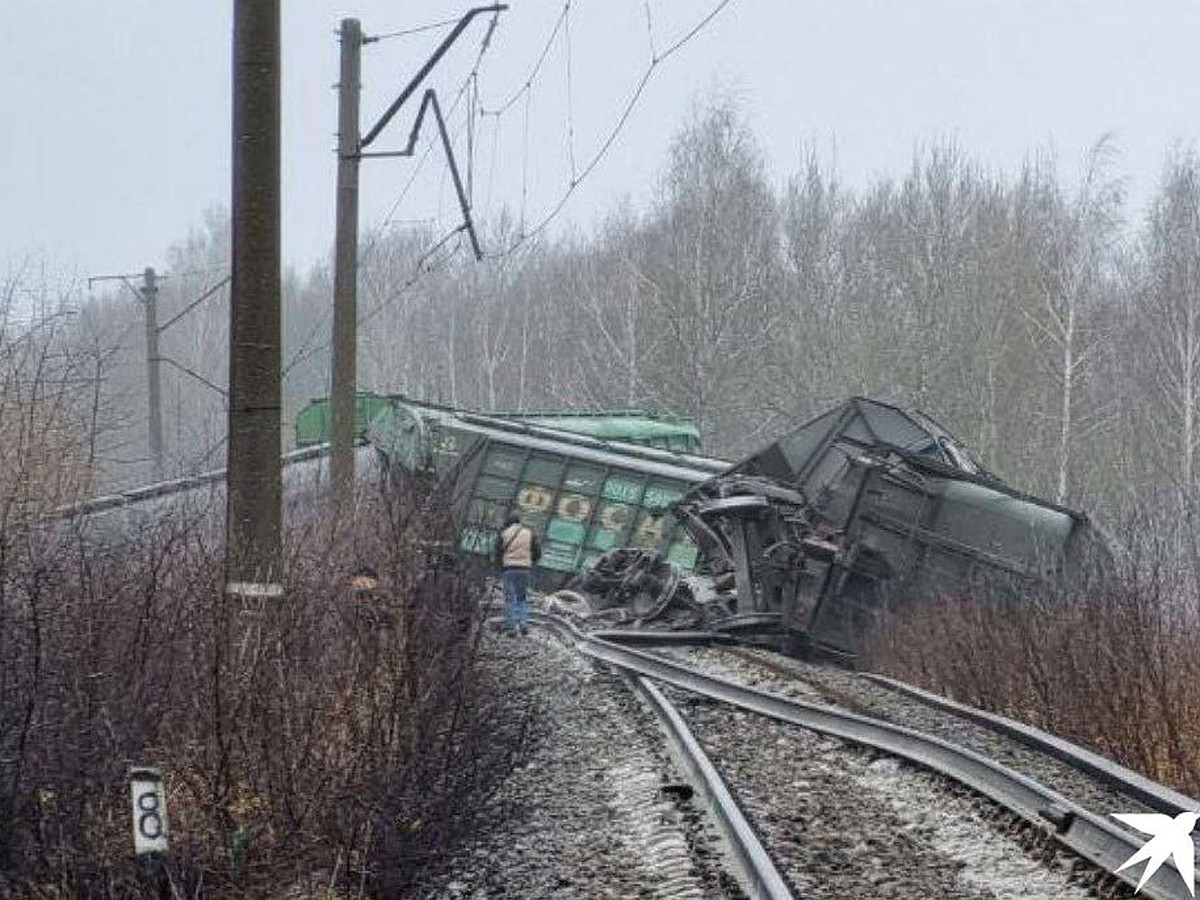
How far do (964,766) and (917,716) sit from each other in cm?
398

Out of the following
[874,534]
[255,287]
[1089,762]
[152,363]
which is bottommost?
[1089,762]

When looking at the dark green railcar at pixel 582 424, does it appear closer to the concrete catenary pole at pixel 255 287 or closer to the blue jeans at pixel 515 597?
the blue jeans at pixel 515 597

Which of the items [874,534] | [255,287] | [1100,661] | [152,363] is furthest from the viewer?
[152,363]

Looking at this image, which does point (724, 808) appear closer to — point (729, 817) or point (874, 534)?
point (729, 817)

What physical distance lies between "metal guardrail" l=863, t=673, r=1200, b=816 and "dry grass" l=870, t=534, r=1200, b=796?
1.13 feet

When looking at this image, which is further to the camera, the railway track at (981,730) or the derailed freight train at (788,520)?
the derailed freight train at (788,520)

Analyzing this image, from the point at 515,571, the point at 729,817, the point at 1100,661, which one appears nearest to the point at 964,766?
the point at 729,817

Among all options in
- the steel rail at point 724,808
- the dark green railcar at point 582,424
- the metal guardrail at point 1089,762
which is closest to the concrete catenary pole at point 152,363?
the dark green railcar at point 582,424

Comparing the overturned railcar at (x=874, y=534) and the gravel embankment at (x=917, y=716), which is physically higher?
the overturned railcar at (x=874, y=534)

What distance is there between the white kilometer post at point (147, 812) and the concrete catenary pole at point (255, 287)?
3.33 m

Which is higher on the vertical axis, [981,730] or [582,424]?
[582,424]

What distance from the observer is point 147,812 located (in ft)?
22.9

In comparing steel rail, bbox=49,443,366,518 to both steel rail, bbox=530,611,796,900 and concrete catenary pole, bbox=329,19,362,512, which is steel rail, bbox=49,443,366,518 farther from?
steel rail, bbox=530,611,796,900

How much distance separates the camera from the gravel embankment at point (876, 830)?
25.5 ft
